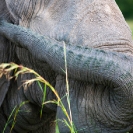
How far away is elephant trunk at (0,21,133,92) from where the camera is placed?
3484 millimetres

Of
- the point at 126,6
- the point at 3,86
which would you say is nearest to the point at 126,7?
the point at 126,6

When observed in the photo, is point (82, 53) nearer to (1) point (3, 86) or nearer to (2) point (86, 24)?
(2) point (86, 24)

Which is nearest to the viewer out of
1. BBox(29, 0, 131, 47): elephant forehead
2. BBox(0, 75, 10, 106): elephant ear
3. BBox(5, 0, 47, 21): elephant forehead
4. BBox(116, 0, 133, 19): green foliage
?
BBox(29, 0, 131, 47): elephant forehead

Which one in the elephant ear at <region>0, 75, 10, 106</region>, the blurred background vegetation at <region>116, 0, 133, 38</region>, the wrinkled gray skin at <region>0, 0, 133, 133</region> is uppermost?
the wrinkled gray skin at <region>0, 0, 133, 133</region>

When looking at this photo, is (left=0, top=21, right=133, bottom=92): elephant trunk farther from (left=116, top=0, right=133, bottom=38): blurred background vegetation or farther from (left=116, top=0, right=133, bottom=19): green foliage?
(left=116, top=0, right=133, bottom=19): green foliage

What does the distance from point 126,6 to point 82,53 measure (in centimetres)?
1669

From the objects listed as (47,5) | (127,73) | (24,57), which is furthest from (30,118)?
(127,73)

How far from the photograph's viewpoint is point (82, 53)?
356 centimetres

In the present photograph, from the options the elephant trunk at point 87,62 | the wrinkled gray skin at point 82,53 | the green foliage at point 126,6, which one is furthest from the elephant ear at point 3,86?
the green foliage at point 126,6

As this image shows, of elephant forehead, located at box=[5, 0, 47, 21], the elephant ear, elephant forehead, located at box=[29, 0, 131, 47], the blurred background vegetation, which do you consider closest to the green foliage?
the blurred background vegetation

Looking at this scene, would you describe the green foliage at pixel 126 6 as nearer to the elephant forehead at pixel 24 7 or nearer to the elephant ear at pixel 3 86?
the elephant ear at pixel 3 86

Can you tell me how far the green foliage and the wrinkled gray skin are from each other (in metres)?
15.4

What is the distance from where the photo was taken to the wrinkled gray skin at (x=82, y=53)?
3.53 metres

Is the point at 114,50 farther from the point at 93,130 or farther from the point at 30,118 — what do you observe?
the point at 30,118
